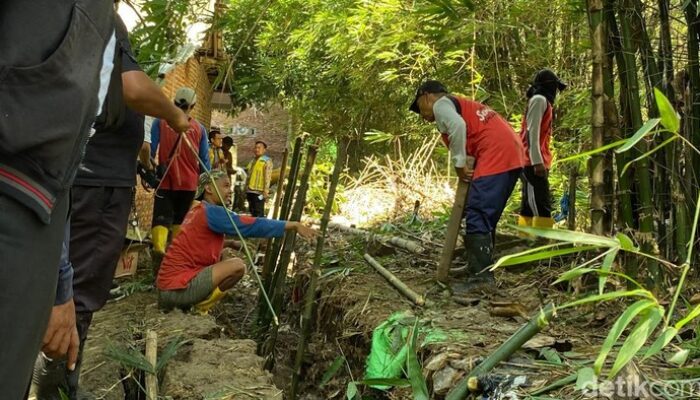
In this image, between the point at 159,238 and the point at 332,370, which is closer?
the point at 332,370

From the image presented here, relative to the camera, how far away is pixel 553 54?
21.9 feet

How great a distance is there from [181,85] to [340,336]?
25.3ft

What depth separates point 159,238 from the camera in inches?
205

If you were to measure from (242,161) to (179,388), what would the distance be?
22288 mm

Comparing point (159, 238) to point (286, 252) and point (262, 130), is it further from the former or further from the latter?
point (262, 130)

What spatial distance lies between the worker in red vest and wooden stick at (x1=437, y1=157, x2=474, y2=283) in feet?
0.27

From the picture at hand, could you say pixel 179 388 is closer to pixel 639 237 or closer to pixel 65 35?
pixel 65 35

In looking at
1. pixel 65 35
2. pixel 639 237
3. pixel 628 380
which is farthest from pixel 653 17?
pixel 65 35

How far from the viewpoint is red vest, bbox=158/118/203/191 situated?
520 cm

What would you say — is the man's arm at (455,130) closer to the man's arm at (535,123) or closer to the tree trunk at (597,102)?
the man's arm at (535,123)

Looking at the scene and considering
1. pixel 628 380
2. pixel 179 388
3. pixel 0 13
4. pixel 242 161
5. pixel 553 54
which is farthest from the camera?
pixel 242 161

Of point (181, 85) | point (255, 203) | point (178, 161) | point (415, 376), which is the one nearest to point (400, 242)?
point (178, 161)

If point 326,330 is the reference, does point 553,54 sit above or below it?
above

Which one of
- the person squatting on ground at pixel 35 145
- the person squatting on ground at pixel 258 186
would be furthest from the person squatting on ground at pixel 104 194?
the person squatting on ground at pixel 258 186
